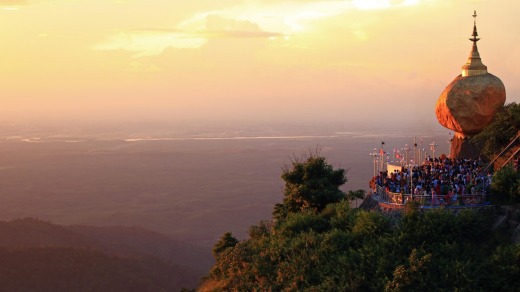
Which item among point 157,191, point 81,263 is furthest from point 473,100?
point 157,191

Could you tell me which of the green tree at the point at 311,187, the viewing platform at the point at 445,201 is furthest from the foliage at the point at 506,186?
the green tree at the point at 311,187

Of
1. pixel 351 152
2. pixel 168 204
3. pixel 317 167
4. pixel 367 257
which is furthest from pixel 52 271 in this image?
pixel 351 152

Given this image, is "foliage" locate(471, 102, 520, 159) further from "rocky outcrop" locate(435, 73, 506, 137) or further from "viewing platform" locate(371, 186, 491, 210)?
"viewing platform" locate(371, 186, 491, 210)

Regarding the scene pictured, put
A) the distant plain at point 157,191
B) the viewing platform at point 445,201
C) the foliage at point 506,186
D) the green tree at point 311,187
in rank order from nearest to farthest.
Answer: the foliage at point 506,186
the viewing platform at point 445,201
the green tree at point 311,187
the distant plain at point 157,191

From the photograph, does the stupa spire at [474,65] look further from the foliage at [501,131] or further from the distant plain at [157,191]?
the distant plain at [157,191]

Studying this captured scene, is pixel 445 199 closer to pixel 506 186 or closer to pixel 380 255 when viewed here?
pixel 506 186

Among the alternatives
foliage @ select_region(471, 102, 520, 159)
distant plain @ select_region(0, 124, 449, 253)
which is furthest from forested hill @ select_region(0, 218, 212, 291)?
foliage @ select_region(471, 102, 520, 159)
